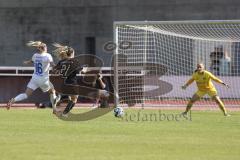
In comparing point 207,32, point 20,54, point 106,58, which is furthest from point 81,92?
point 20,54

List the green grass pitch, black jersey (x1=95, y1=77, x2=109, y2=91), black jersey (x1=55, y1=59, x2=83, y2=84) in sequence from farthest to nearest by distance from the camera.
Result: black jersey (x1=95, y1=77, x2=109, y2=91) < black jersey (x1=55, y1=59, x2=83, y2=84) < the green grass pitch

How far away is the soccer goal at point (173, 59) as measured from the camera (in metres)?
24.4

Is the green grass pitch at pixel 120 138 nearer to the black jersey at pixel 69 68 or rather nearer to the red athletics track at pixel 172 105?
the black jersey at pixel 69 68

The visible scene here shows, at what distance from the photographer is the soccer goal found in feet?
79.9

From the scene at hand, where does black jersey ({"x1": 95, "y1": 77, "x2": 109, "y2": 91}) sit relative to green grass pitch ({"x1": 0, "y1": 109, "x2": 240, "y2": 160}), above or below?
above

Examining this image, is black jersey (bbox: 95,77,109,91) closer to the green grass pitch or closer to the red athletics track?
the red athletics track

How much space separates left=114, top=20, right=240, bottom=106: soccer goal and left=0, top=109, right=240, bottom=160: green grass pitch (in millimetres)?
6005

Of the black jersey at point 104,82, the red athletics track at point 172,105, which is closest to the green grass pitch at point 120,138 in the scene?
the black jersey at point 104,82

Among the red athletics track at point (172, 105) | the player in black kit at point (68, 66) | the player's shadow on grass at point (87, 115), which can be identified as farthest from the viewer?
the red athletics track at point (172, 105)

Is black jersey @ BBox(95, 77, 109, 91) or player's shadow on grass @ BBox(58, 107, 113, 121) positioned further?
black jersey @ BBox(95, 77, 109, 91)

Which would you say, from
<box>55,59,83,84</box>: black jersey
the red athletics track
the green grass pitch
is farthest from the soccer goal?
the green grass pitch

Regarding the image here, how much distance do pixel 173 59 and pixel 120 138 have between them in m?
14.7

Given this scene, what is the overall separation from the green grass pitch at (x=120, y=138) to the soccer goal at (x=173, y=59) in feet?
19.7

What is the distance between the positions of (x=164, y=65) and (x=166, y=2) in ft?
19.9
